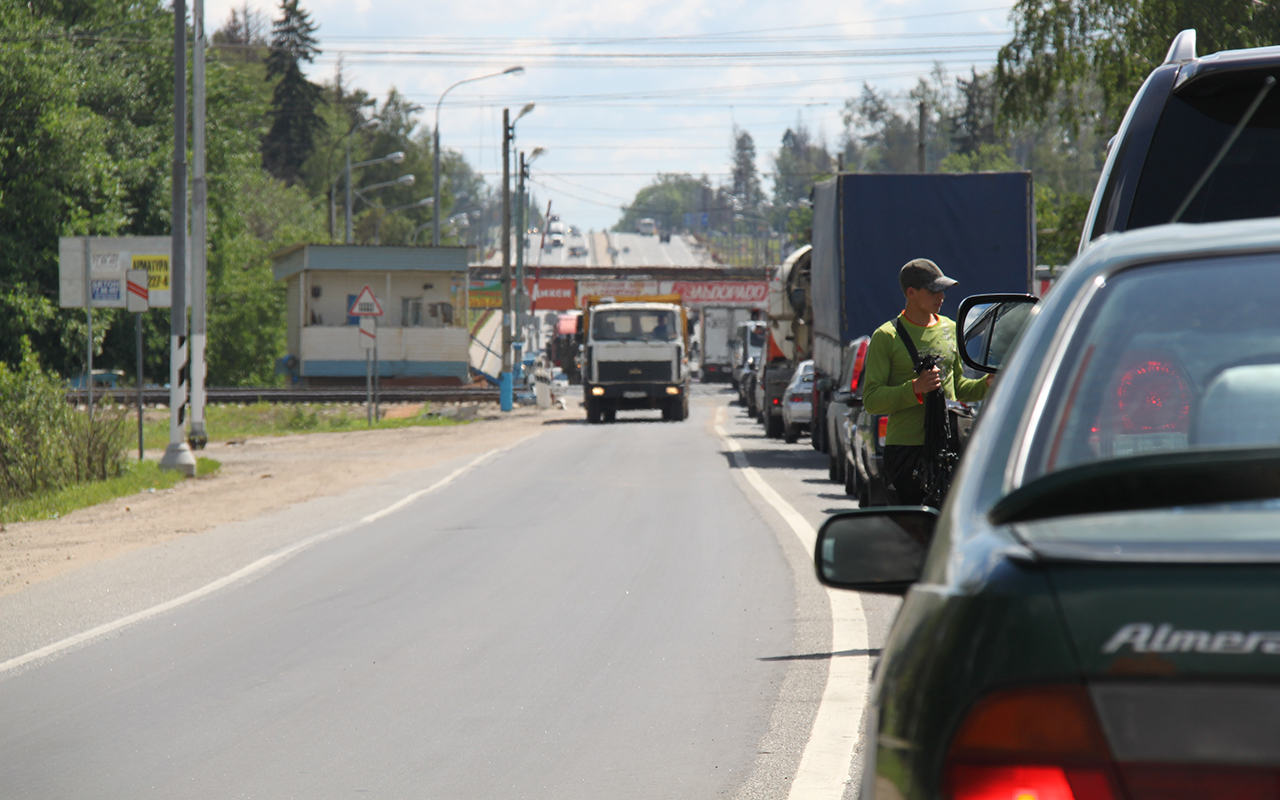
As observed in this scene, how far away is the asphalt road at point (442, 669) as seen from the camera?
548 cm

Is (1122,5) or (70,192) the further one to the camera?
(70,192)

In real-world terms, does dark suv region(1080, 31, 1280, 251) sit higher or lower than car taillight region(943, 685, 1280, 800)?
higher

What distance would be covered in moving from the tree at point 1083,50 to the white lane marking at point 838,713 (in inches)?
735

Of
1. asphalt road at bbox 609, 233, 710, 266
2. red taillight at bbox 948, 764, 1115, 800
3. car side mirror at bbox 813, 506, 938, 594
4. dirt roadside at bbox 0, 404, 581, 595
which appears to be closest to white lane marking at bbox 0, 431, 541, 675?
dirt roadside at bbox 0, 404, 581, 595

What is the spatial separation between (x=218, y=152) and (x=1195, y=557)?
5574 centimetres

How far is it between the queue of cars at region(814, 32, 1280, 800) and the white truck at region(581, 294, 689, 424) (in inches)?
1410

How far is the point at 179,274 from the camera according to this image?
2153cm

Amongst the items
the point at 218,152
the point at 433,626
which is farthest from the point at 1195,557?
the point at 218,152

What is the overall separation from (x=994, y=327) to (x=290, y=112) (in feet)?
387

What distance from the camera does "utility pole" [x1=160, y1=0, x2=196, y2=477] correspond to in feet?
68.8

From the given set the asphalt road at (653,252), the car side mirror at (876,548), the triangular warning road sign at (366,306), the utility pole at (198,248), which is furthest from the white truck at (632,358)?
the asphalt road at (653,252)

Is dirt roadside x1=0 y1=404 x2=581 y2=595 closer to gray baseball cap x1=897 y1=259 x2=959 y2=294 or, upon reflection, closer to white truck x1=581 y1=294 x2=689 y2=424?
white truck x1=581 y1=294 x2=689 y2=424

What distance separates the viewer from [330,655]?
7715 millimetres

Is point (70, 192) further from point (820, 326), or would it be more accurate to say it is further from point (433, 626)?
point (433, 626)
